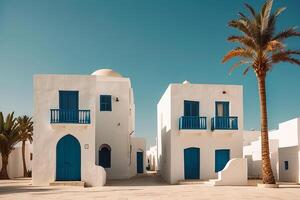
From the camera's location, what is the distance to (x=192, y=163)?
23.5 m

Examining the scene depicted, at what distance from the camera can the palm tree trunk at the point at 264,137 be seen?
19594mm

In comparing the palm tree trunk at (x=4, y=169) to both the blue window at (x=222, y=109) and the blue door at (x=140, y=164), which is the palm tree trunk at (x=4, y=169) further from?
the blue window at (x=222, y=109)

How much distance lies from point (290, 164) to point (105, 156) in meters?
13.1

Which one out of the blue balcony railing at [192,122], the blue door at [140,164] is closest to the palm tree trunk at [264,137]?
the blue balcony railing at [192,122]

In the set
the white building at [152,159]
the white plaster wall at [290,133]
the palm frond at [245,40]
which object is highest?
the palm frond at [245,40]

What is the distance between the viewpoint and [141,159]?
37.5 meters

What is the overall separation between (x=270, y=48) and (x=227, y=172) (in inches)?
289

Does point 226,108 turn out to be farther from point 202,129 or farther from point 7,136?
point 7,136

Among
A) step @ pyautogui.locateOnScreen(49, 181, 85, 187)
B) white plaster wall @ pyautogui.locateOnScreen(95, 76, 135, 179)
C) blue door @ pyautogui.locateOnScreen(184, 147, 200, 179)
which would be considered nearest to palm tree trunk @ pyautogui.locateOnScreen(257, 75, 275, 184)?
blue door @ pyautogui.locateOnScreen(184, 147, 200, 179)

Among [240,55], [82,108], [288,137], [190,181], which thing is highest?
[240,55]

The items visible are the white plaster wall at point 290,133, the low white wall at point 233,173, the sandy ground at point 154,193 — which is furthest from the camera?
the white plaster wall at point 290,133

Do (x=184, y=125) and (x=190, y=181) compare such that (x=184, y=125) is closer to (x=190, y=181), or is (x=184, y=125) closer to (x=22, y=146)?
(x=190, y=181)

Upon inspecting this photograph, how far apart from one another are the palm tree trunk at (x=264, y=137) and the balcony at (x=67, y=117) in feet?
32.7

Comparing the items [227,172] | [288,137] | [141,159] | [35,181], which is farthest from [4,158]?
[288,137]
